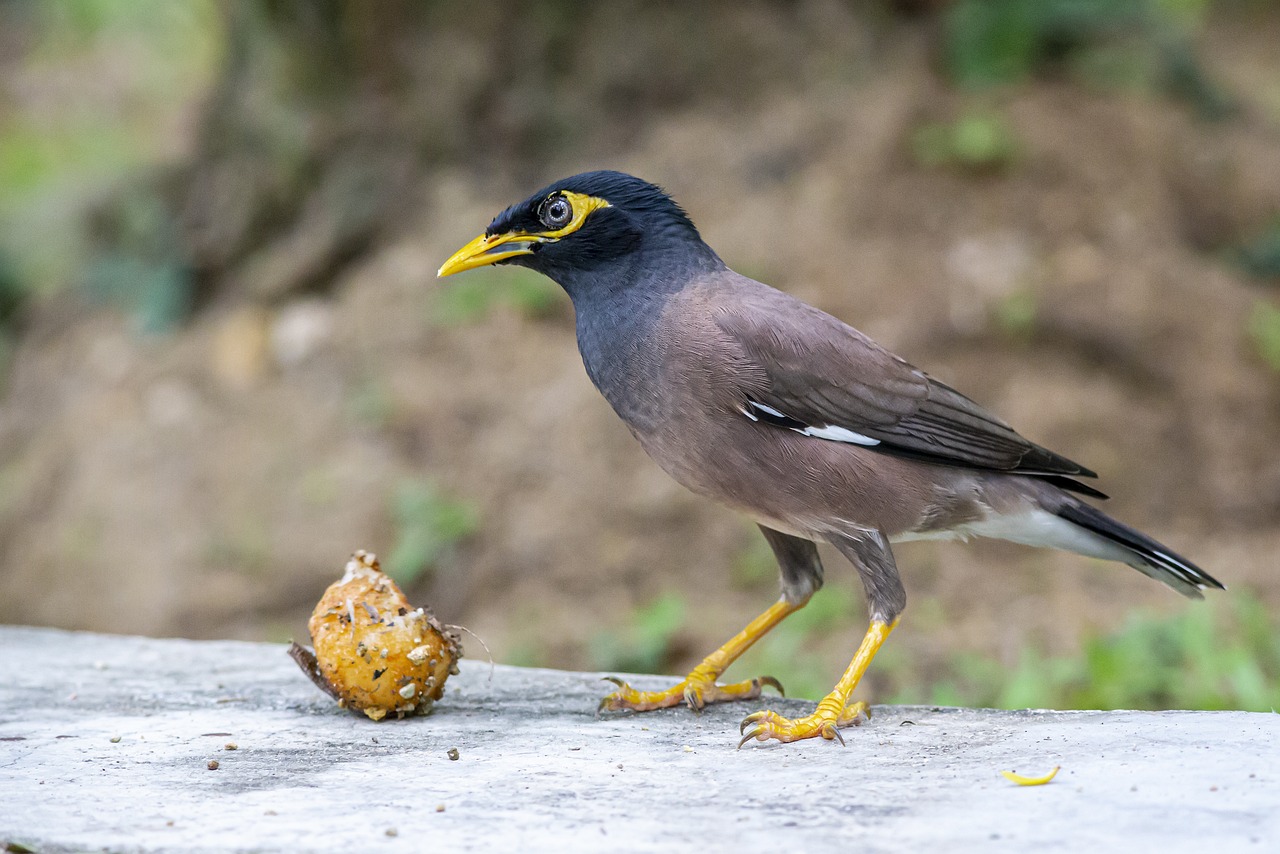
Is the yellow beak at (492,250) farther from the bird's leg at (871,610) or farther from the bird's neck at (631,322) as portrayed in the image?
the bird's leg at (871,610)

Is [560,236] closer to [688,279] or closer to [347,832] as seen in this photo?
[688,279]

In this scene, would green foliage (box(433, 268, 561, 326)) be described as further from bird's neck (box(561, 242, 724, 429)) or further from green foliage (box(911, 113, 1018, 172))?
bird's neck (box(561, 242, 724, 429))

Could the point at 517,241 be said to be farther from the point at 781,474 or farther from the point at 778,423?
the point at 781,474

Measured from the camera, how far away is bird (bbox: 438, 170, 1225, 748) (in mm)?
3740

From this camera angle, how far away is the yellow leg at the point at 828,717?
3.45 m

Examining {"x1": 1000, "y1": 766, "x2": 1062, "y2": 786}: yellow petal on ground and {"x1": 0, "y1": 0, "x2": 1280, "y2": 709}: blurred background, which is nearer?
{"x1": 1000, "y1": 766, "x2": 1062, "y2": 786}: yellow petal on ground

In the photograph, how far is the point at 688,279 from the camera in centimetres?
401

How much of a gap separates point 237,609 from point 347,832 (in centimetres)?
573

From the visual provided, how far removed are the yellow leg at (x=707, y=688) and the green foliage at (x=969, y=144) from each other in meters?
4.80

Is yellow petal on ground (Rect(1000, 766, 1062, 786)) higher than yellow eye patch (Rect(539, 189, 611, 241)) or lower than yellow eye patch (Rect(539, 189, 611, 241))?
lower

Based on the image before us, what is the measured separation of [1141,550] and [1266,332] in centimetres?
419

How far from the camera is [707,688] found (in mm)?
4090

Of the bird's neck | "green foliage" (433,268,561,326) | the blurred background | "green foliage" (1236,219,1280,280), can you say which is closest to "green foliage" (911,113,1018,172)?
the blurred background

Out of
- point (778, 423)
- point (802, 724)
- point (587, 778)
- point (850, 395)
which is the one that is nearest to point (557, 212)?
point (778, 423)
